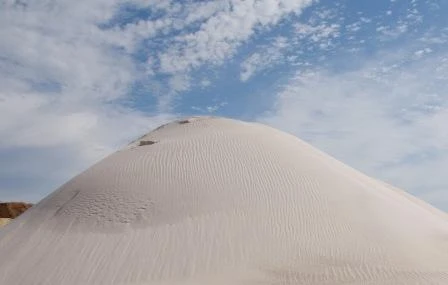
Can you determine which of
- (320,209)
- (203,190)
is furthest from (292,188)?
(203,190)

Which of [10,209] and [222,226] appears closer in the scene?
[222,226]

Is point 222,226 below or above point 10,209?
below

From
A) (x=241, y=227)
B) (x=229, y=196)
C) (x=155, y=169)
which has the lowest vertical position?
(x=241, y=227)

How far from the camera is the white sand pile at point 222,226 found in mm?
14547

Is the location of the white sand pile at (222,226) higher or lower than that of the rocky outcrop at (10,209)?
lower

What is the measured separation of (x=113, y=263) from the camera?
15.2 metres

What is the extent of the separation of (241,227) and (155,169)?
177 inches

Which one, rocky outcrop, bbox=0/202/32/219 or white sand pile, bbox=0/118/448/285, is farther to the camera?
rocky outcrop, bbox=0/202/32/219

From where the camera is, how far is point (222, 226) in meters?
16.5

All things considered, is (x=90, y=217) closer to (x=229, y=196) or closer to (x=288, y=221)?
(x=229, y=196)

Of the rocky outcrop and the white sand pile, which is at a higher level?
the rocky outcrop

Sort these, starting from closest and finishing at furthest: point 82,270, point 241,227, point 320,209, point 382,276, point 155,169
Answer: point 382,276
point 82,270
point 241,227
point 320,209
point 155,169

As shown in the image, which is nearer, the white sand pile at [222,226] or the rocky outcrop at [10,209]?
the white sand pile at [222,226]

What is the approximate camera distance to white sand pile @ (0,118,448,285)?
1455 centimetres
